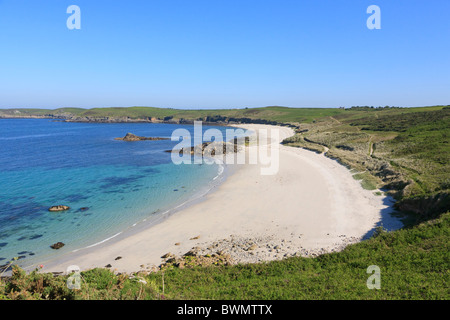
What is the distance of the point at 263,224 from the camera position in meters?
23.9

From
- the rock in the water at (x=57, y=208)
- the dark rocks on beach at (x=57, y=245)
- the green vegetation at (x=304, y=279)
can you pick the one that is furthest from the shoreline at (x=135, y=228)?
the rock in the water at (x=57, y=208)

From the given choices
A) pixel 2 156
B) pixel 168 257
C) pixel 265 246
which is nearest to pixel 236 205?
pixel 265 246

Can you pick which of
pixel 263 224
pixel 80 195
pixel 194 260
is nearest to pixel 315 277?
pixel 194 260

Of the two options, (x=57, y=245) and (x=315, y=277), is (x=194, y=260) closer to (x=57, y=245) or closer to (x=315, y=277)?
(x=315, y=277)

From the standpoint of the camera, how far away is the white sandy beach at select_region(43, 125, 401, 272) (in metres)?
18.7

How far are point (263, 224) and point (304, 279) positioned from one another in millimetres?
11490

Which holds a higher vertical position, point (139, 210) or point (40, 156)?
point (40, 156)

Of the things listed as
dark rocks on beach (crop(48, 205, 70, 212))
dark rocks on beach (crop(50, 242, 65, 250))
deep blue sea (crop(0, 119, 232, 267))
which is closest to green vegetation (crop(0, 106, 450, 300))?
dark rocks on beach (crop(50, 242, 65, 250))

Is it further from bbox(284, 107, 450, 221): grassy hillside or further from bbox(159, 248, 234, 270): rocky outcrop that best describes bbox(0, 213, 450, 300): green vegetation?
bbox(284, 107, 450, 221): grassy hillside

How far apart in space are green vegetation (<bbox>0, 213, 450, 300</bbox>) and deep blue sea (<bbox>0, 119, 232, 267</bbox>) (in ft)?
37.3
